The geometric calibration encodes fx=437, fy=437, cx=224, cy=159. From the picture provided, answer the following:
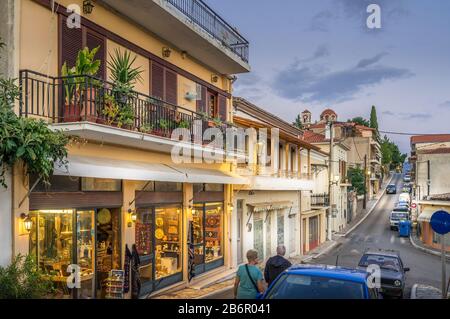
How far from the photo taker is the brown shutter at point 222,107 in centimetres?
1828

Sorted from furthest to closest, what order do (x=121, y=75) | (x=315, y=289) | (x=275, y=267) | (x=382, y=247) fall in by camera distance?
1. (x=382, y=247)
2. (x=121, y=75)
3. (x=275, y=267)
4. (x=315, y=289)

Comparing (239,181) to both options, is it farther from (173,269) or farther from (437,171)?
(437,171)

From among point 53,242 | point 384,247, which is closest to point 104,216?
point 53,242

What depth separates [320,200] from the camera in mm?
33469

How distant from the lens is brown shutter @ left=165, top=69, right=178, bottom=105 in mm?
14250

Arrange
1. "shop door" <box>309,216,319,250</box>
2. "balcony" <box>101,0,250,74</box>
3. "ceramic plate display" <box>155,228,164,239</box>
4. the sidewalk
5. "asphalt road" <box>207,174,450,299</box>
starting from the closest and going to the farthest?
"balcony" <box>101,0,250,74</box>, "ceramic plate display" <box>155,228,164,239</box>, "asphalt road" <box>207,174,450,299</box>, the sidewalk, "shop door" <box>309,216,319,250</box>

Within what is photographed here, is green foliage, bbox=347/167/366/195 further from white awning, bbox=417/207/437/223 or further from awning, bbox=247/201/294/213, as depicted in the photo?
awning, bbox=247/201/294/213

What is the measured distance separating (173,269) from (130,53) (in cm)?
706

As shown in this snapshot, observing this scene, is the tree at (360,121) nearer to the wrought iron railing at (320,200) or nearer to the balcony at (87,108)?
A: the wrought iron railing at (320,200)

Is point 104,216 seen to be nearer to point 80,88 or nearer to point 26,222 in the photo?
point 26,222

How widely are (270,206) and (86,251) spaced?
520 inches

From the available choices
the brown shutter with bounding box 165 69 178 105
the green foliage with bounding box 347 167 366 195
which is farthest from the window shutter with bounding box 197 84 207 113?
the green foliage with bounding box 347 167 366 195

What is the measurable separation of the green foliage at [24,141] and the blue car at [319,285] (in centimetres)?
466

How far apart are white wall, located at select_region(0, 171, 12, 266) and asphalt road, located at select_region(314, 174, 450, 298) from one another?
30.4 ft
